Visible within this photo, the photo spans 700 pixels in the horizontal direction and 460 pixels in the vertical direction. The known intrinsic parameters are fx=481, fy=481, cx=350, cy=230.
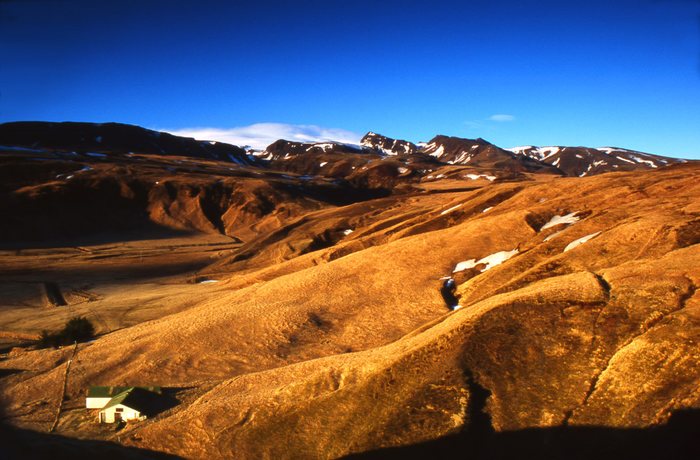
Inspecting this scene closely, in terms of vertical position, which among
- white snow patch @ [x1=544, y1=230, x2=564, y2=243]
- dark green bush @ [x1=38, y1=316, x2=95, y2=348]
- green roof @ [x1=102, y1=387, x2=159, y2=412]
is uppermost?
white snow patch @ [x1=544, y1=230, x2=564, y2=243]

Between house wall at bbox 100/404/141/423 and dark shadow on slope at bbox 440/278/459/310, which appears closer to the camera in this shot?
house wall at bbox 100/404/141/423

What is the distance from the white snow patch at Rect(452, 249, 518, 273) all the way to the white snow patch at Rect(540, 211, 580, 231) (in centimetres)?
500

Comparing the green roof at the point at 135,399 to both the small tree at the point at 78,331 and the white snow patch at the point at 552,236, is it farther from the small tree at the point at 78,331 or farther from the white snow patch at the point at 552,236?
the white snow patch at the point at 552,236

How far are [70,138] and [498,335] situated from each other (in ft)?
698

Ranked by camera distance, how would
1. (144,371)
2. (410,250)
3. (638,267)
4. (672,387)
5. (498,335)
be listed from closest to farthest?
(672,387) → (498,335) → (638,267) → (144,371) → (410,250)

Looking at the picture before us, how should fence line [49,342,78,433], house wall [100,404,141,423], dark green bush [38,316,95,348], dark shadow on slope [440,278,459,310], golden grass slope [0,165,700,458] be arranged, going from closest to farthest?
golden grass slope [0,165,700,458] → house wall [100,404,141,423] → fence line [49,342,78,433] → dark shadow on slope [440,278,459,310] → dark green bush [38,316,95,348]

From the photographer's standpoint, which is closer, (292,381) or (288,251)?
(292,381)

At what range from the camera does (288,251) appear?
65312 millimetres

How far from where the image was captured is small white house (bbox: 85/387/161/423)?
20.8 metres

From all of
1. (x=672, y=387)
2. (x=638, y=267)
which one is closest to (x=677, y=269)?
(x=638, y=267)

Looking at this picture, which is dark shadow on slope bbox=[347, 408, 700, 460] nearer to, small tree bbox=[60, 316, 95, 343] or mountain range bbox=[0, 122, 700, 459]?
mountain range bbox=[0, 122, 700, 459]

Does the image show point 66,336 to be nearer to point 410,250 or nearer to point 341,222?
point 410,250

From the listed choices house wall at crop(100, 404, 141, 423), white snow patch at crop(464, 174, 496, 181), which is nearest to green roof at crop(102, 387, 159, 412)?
house wall at crop(100, 404, 141, 423)

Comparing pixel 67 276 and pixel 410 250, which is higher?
pixel 410 250
